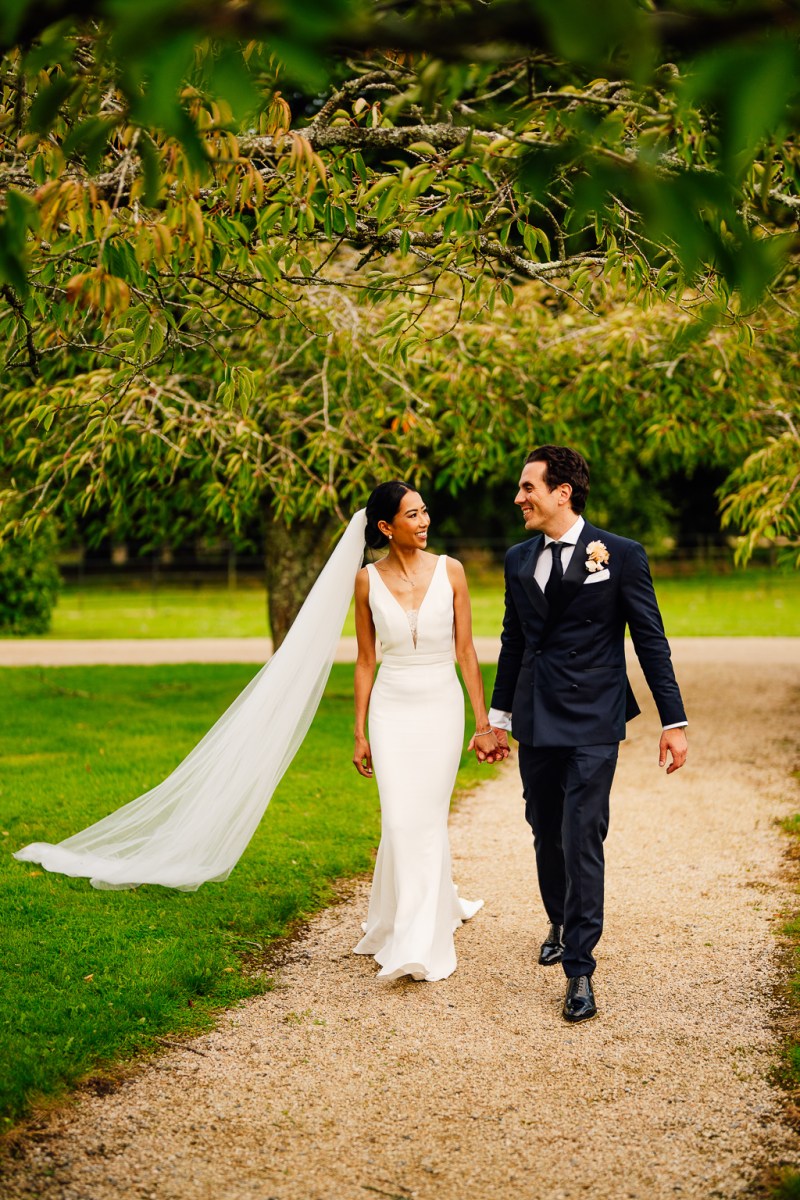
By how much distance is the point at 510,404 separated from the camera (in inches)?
466

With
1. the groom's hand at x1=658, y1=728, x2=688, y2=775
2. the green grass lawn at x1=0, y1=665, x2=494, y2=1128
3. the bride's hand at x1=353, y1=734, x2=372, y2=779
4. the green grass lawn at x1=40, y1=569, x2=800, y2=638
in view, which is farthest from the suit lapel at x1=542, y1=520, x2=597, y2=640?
the green grass lawn at x1=40, y1=569, x2=800, y2=638

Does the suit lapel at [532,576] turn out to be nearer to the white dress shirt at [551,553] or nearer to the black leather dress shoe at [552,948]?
the white dress shirt at [551,553]

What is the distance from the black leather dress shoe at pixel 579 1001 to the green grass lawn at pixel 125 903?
4.47 ft

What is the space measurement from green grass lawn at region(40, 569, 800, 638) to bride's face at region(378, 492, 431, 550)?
1846 cm

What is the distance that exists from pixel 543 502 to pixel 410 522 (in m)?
0.68

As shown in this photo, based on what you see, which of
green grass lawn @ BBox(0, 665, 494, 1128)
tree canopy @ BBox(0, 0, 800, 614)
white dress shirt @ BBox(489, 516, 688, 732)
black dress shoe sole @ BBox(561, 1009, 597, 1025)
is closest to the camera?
tree canopy @ BBox(0, 0, 800, 614)

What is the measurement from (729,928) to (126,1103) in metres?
3.33

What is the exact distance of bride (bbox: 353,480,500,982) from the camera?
17.6ft

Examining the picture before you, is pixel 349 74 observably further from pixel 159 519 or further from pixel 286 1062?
pixel 286 1062

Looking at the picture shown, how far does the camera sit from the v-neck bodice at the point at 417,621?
555 cm

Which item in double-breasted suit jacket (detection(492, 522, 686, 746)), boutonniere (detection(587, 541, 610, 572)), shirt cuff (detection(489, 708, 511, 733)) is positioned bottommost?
shirt cuff (detection(489, 708, 511, 733))

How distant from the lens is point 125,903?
20.5 ft

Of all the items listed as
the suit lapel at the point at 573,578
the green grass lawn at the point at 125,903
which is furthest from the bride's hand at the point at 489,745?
the green grass lawn at the point at 125,903

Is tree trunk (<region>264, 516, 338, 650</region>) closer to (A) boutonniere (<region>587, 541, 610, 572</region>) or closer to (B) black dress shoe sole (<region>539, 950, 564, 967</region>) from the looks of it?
(B) black dress shoe sole (<region>539, 950, 564, 967</region>)
